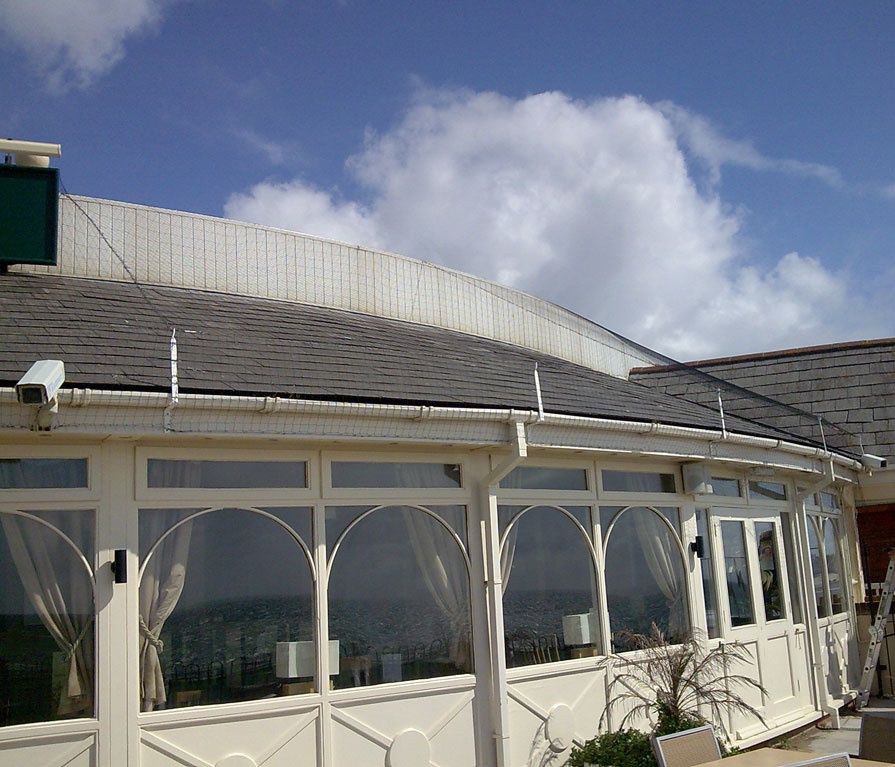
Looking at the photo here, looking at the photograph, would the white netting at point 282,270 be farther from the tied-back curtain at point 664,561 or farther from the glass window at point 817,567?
the glass window at point 817,567

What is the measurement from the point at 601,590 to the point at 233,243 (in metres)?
4.61

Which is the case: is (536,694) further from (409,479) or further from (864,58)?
(864,58)

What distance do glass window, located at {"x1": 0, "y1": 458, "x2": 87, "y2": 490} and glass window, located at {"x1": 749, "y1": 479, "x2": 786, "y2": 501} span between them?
6.71 m

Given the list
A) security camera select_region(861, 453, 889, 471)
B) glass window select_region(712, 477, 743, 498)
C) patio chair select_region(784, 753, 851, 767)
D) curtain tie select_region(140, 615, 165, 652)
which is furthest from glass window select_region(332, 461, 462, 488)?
security camera select_region(861, 453, 889, 471)

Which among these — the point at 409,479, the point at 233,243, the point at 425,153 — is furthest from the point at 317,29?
the point at 409,479

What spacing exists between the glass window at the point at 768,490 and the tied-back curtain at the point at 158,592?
6131 mm

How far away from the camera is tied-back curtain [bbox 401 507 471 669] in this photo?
21.3 feet

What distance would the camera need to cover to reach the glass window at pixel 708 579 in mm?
8414

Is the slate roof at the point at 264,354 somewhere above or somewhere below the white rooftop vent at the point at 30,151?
below

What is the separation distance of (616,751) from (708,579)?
2.32 m

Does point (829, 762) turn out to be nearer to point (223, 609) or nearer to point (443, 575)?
point (443, 575)

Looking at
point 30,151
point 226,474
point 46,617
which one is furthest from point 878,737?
point 30,151

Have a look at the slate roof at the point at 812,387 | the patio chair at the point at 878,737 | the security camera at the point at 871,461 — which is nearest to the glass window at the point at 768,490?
the security camera at the point at 871,461

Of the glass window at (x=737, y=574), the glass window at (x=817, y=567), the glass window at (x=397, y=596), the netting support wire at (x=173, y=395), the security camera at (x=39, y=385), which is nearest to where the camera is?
the security camera at (x=39, y=385)
